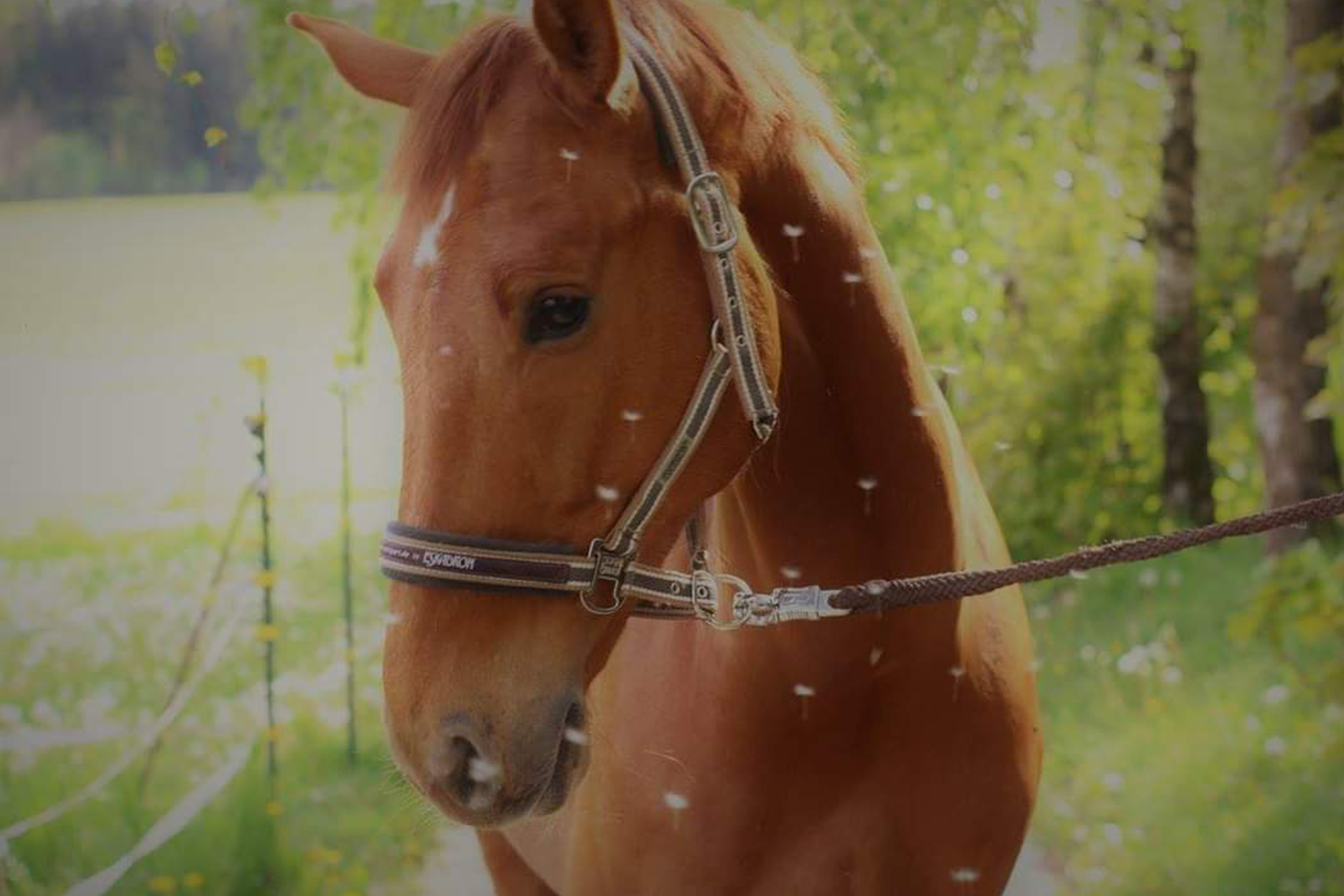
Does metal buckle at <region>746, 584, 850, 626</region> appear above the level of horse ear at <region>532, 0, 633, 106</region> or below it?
below

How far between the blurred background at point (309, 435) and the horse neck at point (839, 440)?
1.49 meters

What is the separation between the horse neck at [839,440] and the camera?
162cm

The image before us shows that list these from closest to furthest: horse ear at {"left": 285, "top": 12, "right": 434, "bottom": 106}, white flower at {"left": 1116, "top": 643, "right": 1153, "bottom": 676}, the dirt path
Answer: horse ear at {"left": 285, "top": 12, "right": 434, "bottom": 106} < the dirt path < white flower at {"left": 1116, "top": 643, "right": 1153, "bottom": 676}

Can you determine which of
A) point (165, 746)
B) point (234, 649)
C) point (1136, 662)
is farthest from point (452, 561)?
point (1136, 662)

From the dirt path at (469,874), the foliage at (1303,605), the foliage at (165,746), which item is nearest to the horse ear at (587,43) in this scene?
the foliage at (1303,605)

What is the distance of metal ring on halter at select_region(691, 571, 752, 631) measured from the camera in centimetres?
158

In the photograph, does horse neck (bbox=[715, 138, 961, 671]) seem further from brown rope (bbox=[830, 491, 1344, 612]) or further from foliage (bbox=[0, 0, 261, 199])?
foliage (bbox=[0, 0, 261, 199])

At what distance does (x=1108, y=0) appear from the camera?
4281mm

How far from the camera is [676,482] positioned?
1.48 metres

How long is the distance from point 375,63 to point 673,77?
1.52 ft

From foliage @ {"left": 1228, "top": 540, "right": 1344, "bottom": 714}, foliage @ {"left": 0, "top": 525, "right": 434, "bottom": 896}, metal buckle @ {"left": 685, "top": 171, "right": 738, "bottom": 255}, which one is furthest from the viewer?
foliage @ {"left": 0, "top": 525, "right": 434, "bottom": 896}

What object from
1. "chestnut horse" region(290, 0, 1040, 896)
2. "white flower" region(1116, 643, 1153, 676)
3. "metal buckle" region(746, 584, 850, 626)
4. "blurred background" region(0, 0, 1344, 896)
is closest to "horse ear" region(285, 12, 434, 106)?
"chestnut horse" region(290, 0, 1040, 896)

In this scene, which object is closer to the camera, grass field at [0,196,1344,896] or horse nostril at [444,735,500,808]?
horse nostril at [444,735,500,808]

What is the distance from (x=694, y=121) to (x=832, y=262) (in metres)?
0.27
